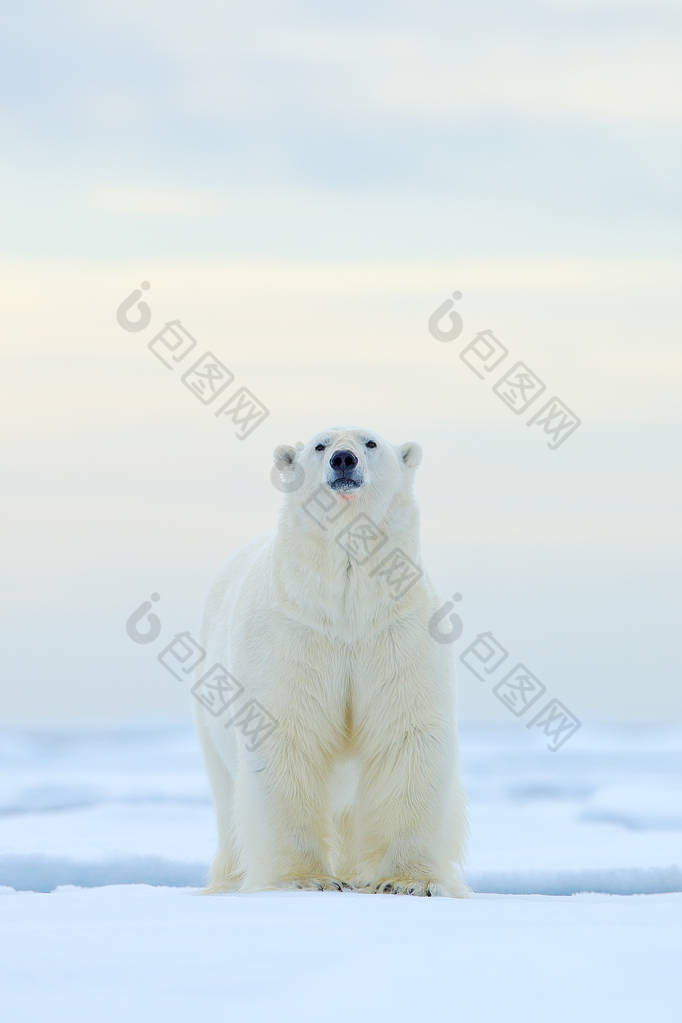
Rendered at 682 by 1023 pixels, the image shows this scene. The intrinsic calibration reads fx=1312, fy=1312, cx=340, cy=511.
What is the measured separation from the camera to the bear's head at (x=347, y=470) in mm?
5180

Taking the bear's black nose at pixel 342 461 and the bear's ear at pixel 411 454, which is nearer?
the bear's black nose at pixel 342 461

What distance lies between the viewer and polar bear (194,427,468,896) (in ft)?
17.2

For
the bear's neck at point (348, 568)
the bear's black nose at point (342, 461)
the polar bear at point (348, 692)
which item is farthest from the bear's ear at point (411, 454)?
the bear's black nose at point (342, 461)

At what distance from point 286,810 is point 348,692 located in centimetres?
53

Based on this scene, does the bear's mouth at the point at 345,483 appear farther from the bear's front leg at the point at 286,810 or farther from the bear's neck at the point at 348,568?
the bear's front leg at the point at 286,810

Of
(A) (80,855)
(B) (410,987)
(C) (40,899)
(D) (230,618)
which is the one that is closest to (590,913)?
(B) (410,987)

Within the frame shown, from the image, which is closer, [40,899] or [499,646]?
[40,899]

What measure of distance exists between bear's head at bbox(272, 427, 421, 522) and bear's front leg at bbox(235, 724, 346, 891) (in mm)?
960

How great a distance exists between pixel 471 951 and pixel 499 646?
3.40 m

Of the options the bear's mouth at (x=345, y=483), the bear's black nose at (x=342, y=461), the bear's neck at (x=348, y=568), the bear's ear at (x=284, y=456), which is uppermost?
the bear's ear at (x=284, y=456)

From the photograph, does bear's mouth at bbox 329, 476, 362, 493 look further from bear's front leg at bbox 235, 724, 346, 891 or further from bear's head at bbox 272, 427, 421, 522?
bear's front leg at bbox 235, 724, 346, 891

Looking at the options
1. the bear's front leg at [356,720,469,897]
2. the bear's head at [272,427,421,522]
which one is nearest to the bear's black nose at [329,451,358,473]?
the bear's head at [272,427,421,522]

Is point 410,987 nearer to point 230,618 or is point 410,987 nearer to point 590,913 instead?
point 590,913

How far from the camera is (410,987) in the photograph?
8.66 feet
